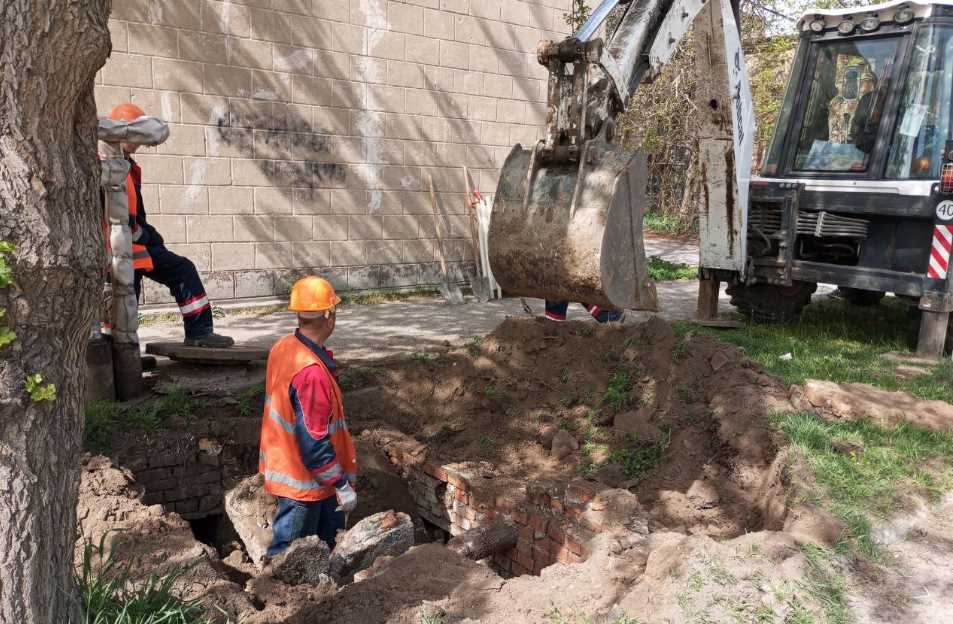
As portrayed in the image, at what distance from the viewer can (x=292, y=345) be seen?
371 cm

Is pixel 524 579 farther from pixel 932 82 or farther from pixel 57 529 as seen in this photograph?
pixel 932 82

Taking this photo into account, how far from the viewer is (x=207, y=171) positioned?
8.05m

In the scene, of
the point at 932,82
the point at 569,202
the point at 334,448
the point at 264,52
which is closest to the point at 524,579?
the point at 334,448

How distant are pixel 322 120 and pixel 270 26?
116 cm

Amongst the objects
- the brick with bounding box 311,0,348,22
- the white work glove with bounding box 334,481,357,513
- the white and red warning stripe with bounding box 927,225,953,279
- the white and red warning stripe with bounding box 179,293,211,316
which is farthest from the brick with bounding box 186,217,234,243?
the white and red warning stripe with bounding box 927,225,953,279

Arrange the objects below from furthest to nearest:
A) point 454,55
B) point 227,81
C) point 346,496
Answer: point 454,55 → point 227,81 → point 346,496

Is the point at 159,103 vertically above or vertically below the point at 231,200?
above

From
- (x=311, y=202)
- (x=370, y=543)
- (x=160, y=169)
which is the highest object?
(x=160, y=169)

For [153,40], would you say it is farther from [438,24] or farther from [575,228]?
[575,228]

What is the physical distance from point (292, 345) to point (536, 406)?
2.45 m

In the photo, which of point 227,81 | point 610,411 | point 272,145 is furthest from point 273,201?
point 610,411

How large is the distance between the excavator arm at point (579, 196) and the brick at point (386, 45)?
4758 millimetres

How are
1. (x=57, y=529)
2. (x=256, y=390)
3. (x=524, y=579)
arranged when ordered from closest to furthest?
(x=57, y=529)
(x=524, y=579)
(x=256, y=390)

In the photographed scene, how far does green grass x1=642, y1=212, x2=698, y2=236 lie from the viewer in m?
17.8
